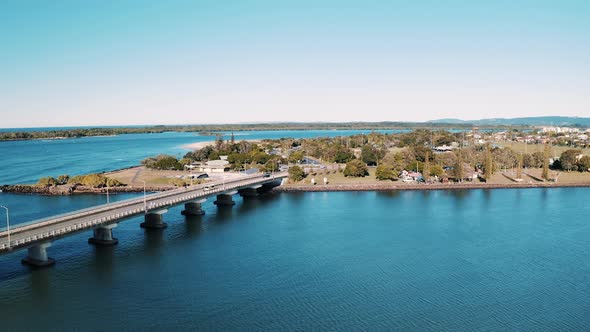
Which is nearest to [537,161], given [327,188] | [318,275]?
[327,188]

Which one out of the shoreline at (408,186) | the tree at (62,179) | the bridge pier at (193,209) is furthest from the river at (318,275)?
the tree at (62,179)

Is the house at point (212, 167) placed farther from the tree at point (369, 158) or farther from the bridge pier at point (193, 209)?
the bridge pier at point (193, 209)

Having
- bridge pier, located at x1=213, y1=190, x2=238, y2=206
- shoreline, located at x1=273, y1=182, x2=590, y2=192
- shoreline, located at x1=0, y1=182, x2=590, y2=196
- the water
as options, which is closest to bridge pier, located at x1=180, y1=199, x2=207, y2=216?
the water

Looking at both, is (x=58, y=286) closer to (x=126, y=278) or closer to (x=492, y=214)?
(x=126, y=278)

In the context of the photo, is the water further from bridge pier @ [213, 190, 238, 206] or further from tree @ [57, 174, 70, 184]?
tree @ [57, 174, 70, 184]

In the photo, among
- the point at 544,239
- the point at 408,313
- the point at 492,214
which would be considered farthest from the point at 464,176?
the point at 408,313

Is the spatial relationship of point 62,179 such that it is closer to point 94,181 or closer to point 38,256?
point 94,181

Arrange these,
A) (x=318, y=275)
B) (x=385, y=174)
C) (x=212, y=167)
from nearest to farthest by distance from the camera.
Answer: (x=318, y=275)
(x=385, y=174)
(x=212, y=167)
